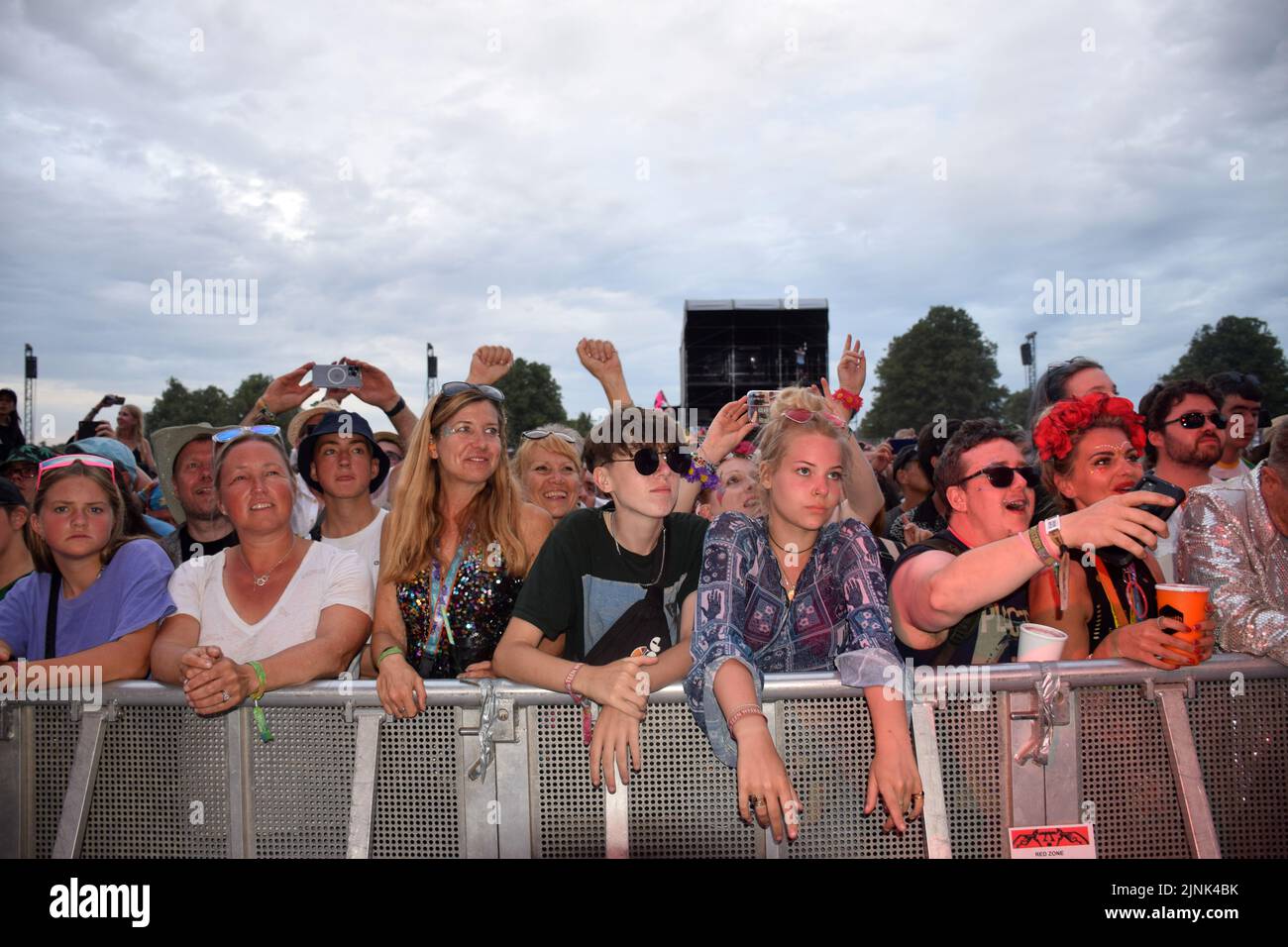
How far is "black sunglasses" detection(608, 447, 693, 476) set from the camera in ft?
A: 9.75

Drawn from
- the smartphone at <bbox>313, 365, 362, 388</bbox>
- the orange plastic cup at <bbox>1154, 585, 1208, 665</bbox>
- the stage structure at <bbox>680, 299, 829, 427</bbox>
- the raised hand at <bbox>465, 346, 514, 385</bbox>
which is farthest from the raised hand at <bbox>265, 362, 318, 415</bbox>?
the stage structure at <bbox>680, 299, 829, 427</bbox>

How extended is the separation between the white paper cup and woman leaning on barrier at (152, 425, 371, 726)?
242cm

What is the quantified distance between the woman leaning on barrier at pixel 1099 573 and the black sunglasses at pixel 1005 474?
1.03 ft

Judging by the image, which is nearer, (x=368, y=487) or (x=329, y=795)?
(x=329, y=795)

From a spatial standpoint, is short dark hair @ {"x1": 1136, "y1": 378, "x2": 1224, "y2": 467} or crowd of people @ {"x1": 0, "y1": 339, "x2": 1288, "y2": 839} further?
short dark hair @ {"x1": 1136, "y1": 378, "x2": 1224, "y2": 467}

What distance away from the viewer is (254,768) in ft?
8.69

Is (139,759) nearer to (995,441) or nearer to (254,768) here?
(254,768)

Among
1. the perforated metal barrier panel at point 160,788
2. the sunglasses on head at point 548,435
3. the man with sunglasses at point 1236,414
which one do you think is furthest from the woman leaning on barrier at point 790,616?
the man with sunglasses at point 1236,414

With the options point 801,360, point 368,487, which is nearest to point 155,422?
point 801,360

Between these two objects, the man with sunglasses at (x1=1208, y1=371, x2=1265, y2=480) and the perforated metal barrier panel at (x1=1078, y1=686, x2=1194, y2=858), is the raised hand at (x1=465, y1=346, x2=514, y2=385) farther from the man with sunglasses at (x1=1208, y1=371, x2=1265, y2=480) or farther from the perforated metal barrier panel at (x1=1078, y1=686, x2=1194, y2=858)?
the man with sunglasses at (x1=1208, y1=371, x2=1265, y2=480)

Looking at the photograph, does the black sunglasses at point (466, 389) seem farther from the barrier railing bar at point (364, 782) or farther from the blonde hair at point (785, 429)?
the barrier railing bar at point (364, 782)

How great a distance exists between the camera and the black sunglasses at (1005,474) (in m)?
2.95
